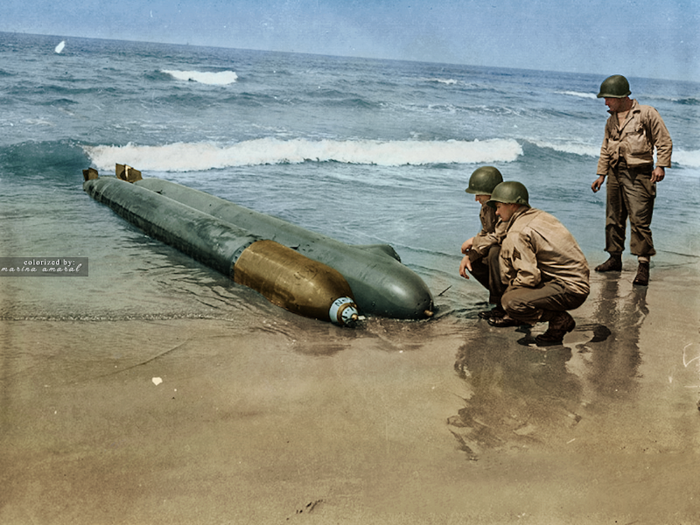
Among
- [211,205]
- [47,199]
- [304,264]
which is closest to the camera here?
[304,264]

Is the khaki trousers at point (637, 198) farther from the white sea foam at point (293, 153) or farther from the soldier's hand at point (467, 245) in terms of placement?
the white sea foam at point (293, 153)

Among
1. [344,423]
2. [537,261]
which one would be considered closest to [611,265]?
[537,261]

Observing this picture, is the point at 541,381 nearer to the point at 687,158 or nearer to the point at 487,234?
the point at 487,234

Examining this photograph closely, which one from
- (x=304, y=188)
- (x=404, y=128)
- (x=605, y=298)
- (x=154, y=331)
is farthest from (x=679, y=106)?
(x=154, y=331)

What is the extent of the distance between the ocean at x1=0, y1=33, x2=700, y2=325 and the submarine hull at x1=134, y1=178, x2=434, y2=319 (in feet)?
1.61

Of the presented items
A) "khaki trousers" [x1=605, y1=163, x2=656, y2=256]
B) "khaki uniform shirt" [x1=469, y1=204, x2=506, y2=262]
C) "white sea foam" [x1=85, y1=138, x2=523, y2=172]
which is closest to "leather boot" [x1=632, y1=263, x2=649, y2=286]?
"khaki trousers" [x1=605, y1=163, x2=656, y2=256]

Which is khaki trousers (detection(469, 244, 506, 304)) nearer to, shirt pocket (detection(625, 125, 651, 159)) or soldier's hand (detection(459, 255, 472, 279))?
soldier's hand (detection(459, 255, 472, 279))

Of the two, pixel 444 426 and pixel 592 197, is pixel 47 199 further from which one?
pixel 592 197

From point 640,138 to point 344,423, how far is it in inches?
175

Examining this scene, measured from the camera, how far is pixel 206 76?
2966cm

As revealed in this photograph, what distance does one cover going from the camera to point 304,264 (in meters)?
5.23

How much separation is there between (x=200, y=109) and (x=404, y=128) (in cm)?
732

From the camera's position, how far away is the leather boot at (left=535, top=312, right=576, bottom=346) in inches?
178

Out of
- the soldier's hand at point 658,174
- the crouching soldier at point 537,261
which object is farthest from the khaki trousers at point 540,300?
the soldier's hand at point 658,174
